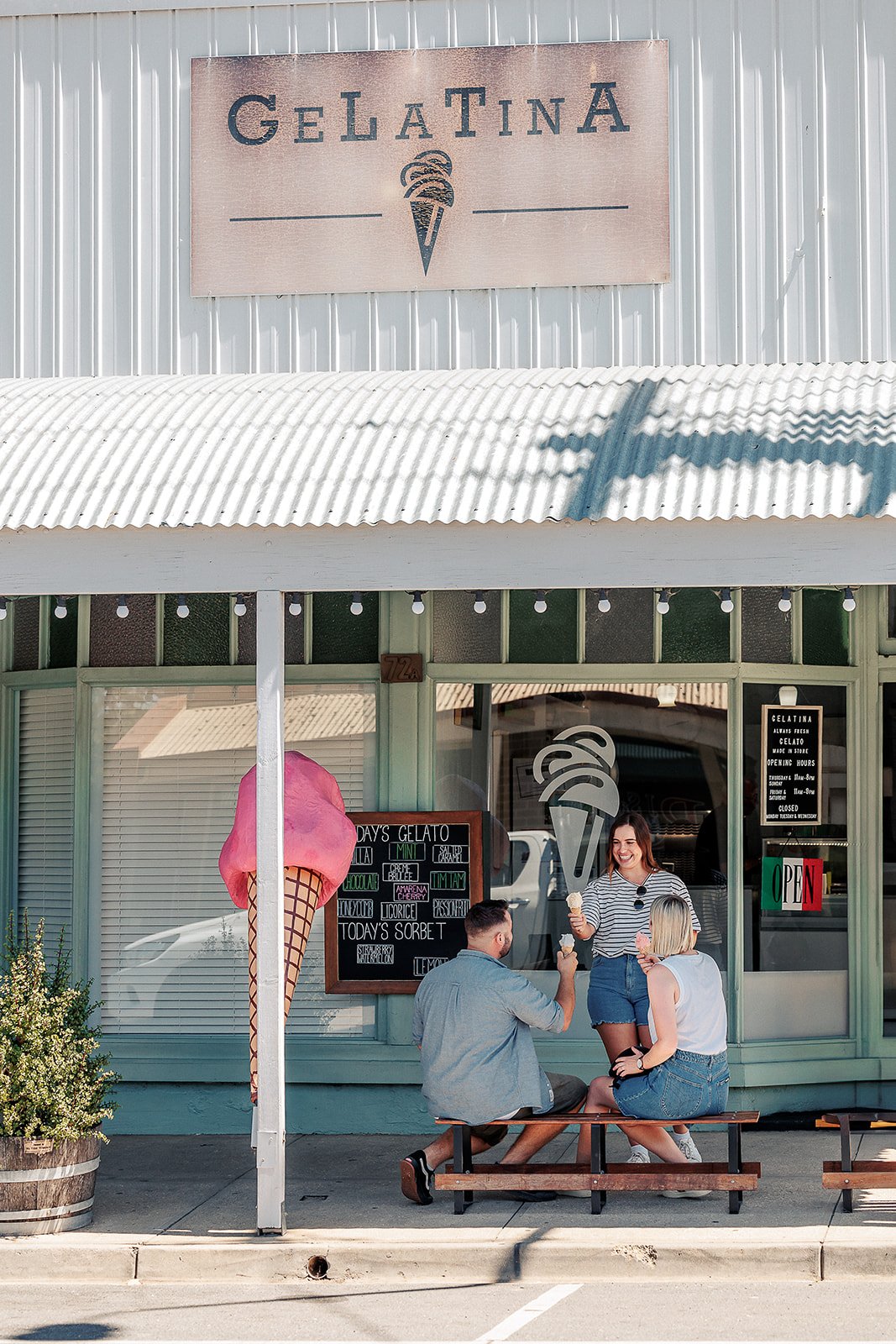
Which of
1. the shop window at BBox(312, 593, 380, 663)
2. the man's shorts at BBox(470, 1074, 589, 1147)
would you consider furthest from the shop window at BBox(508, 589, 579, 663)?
the man's shorts at BBox(470, 1074, 589, 1147)

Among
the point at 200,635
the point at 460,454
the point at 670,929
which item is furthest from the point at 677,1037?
the point at 200,635

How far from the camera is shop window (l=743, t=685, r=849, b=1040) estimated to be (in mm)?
9180

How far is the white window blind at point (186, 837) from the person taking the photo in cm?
932

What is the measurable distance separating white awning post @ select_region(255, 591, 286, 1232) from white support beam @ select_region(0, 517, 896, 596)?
25 cm

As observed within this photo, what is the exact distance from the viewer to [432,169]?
Answer: 9.50 metres

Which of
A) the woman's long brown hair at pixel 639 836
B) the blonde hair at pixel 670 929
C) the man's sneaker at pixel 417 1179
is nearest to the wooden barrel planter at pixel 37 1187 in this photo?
the man's sneaker at pixel 417 1179

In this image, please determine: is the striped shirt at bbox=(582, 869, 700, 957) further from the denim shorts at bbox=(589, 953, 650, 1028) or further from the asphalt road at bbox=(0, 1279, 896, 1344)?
the asphalt road at bbox=(0, 1279, 896, 1344)

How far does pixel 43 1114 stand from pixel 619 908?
274 cm

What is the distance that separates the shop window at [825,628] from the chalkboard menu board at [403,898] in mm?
2096

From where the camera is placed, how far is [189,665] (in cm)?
948

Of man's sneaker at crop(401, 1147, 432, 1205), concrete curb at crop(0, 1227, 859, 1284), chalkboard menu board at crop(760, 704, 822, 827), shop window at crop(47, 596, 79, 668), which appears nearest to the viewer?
concrete curb at crop(0, 1227, 859, 1284)

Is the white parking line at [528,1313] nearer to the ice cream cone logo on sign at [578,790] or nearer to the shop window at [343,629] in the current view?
the ice cream cone logo on sign at [578,790]

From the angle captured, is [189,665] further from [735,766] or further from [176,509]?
[735,766]

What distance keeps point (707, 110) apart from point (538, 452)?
315 cm
